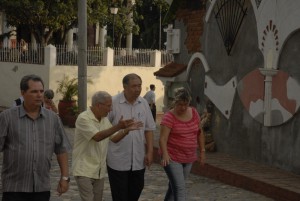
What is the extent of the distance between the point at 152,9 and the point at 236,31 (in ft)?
128

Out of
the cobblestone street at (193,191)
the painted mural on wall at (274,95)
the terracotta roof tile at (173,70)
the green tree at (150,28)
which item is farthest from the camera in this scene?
the green tree at (150,28)

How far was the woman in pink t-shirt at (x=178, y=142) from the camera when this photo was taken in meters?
7.18

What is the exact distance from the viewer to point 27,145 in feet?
16.5

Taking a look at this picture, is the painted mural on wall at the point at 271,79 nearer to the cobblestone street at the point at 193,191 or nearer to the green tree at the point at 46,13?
the cobblestone street at the point at 193,191

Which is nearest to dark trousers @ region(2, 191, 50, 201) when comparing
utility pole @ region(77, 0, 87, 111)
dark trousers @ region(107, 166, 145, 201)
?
dark trousers @ region(107, 166, 145, 201)

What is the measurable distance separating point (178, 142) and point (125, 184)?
A: 895mm

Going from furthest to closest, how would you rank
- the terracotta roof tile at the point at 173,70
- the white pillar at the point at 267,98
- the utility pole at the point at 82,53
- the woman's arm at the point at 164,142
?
the utility pole at the point at 82,53, the terracotta roof tile at the point at 173,70, the white pillar at the point at 267,98, the woman's arm at the point at 164,142

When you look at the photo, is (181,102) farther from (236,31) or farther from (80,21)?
(80,21)

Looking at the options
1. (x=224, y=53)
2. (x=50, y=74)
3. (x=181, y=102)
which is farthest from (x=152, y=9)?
(x=181, y=102)

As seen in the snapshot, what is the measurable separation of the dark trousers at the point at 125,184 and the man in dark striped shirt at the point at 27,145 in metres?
1.59

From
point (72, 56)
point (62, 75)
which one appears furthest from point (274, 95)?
point (72, 56)

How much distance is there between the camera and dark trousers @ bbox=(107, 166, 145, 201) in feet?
21.9

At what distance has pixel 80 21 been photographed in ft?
50.9

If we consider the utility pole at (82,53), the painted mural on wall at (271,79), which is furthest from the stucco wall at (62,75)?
the painted mural on wall at (271,79)
